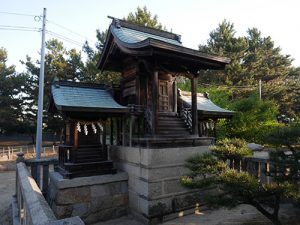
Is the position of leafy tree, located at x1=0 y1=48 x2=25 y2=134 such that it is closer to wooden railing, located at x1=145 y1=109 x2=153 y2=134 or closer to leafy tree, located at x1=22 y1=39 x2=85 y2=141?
leafy tree, located at x1=22 y1=39 x2=85 y2=141

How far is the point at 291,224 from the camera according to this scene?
22.2 feet

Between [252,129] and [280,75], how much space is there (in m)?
25.6

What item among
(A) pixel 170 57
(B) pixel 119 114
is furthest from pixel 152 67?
(B) pixel 119 114

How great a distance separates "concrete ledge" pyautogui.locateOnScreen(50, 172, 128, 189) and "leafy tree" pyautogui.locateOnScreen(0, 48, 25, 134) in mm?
26664

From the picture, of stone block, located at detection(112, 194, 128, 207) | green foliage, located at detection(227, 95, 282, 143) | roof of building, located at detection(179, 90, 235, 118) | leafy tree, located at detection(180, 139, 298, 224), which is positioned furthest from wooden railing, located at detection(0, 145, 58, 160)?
leafy tree, located at detection(180, 139, 298, 224)

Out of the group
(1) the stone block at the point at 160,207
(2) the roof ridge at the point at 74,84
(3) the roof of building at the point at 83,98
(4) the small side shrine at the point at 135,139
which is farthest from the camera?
(2) the roof ridge at the point at 74,84

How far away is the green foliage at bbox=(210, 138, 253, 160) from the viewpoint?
644 cm

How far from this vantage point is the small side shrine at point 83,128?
28.1ft

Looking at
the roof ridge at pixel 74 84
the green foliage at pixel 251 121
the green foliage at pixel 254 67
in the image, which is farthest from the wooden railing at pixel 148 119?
the green foliage at pixel 254 67

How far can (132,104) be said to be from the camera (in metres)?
9.89

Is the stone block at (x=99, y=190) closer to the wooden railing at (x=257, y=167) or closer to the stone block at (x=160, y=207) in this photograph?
the stone block at (x=160, y=207)

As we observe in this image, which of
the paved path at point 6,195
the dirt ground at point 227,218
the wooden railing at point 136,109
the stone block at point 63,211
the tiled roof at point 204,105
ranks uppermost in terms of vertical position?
the tiled roof at point 204,105

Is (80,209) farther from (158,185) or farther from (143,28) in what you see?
(143,28)

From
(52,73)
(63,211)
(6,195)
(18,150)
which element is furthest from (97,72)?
(63,211)
